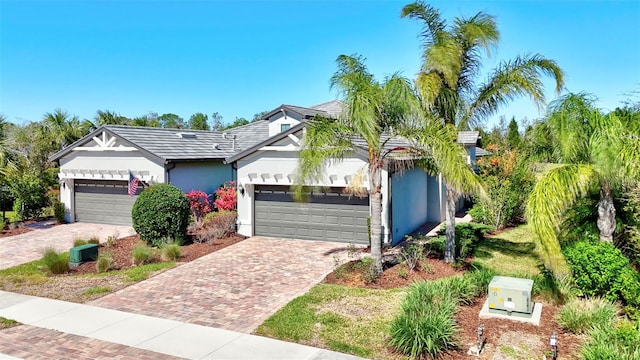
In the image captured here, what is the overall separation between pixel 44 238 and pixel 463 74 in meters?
17.3

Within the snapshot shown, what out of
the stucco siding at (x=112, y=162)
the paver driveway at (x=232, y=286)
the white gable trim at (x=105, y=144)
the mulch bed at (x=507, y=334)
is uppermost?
the white gable trim at (x=105, y=144)

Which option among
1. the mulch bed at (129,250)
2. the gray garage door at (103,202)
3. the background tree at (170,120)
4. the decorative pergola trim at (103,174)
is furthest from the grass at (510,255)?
the background tree at (170,120)

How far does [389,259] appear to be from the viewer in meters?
13.1

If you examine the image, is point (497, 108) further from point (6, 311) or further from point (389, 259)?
point (6, 311)

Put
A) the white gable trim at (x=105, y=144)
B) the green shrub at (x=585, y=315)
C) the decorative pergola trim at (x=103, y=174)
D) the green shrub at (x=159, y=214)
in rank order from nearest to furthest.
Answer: the green shrub at (x=585, y=315)
the green shrub at (x=159, y=214)
the decorative pergola trim at (x=103, y=174)
the white gable trim at (x=105, y=144)

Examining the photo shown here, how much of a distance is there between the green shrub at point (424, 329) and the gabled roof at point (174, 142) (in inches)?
538

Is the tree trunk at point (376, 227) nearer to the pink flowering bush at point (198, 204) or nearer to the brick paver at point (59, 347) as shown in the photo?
the brick paver at point (59, 347)

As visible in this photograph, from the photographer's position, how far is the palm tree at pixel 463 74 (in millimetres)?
10945

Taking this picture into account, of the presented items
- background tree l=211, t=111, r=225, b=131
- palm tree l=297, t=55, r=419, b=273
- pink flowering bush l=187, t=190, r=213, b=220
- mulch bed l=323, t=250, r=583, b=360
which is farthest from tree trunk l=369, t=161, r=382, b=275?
background tree l=211, t=111, r=225, b=131

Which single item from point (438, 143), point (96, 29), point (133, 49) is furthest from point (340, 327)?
point (133, 49)

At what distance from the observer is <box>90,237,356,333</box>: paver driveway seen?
8875 millimetres

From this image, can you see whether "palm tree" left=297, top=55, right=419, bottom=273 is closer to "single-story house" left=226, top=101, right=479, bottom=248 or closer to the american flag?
"single-story house" left=226, top=101, right=479, bottom=248

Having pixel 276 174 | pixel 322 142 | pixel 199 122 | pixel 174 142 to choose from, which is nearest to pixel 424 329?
pixel 322 142

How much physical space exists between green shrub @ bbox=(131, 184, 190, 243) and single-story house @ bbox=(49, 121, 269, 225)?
117 inches
